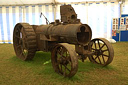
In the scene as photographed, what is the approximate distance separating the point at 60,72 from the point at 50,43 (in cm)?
131

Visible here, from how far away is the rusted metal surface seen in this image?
3.23m

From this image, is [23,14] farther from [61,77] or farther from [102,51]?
[61,77]

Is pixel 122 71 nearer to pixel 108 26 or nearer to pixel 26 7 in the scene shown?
pixel 108 26

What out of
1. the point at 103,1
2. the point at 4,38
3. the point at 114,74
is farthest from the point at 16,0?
the point at 114,74

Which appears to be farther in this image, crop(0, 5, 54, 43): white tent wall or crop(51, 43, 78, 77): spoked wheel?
crop(0, 5, 54, 43): white tent wall

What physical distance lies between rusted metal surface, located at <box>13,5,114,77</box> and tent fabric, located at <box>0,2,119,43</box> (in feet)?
16.1

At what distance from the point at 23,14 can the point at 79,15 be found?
14.5 ft

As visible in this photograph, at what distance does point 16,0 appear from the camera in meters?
9.48

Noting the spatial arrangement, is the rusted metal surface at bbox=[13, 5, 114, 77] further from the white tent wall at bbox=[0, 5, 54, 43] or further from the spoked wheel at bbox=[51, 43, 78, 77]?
the white tent wall at bbox=[0, 5, 54, 43]

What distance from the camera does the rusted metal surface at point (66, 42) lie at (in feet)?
10.6

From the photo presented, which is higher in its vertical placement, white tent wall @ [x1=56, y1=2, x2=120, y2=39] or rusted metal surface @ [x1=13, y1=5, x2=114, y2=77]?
white tent wall @ [x1=56, y1=2, x2=120, y2=39]

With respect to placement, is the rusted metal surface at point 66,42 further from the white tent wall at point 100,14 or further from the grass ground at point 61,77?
the white tent wall at point 100,14

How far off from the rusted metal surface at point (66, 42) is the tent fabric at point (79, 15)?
4921 mm

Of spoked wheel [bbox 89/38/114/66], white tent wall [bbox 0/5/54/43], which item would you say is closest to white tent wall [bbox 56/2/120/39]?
white tent wall [bbox 0/5/54/43]
